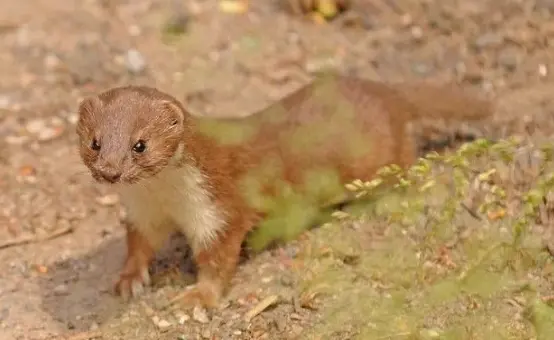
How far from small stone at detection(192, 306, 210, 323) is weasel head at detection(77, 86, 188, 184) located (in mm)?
577

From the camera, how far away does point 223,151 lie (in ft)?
11.6

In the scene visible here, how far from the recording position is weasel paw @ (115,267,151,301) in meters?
3.62

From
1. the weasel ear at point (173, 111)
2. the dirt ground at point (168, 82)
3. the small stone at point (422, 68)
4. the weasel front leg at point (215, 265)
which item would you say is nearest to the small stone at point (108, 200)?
the dirt ground at point (168, 82)

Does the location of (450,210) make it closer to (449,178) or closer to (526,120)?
(449,178)

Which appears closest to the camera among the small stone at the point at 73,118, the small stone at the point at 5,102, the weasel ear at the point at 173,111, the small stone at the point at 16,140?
the weasel ear at the point at 173,111

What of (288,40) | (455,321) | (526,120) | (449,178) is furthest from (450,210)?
(288,40)

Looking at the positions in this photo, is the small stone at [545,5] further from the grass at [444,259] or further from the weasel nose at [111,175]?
the weasel nose at [111,175]

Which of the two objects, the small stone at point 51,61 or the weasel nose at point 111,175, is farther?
the small stone at point 51,61

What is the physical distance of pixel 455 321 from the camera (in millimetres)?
3152

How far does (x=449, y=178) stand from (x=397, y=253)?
21.5 inches

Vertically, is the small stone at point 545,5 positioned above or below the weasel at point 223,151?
above

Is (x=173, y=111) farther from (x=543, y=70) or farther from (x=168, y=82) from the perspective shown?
(x=543, y=70)

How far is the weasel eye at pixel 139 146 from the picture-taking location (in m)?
3.14

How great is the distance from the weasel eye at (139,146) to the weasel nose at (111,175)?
0.42ft
